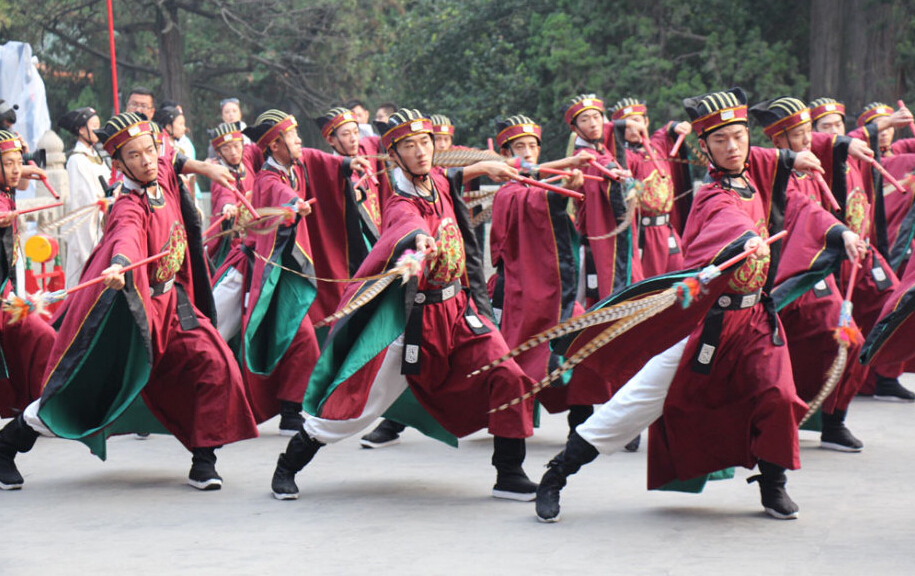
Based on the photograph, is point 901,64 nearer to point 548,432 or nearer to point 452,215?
point 548,432

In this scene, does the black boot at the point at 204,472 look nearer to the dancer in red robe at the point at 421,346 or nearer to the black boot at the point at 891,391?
the dancer in red robe at the point at 421,346

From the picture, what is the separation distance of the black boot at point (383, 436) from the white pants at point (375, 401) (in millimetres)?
1367

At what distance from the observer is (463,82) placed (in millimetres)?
18609

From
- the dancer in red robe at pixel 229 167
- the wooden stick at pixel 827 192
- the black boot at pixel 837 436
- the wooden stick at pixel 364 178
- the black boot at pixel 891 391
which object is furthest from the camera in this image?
the dancer in red robe at pixel 229 167

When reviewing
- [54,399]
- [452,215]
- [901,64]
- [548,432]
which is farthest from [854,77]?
[54,399]

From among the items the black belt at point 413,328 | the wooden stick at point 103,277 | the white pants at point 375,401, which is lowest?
the white pants at point 375,401

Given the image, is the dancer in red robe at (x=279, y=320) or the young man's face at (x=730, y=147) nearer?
the young man's face at (x=730, y=147)

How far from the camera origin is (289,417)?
7.36 meters

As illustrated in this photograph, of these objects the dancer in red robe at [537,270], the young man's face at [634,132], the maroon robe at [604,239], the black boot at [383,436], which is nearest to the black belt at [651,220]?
the maroon robe at [604,239]

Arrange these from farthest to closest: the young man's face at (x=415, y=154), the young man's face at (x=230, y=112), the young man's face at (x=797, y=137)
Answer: the young man's face at (x=230, y=112)
the young man's face at (x=797, y=137)
the young man's face at (x=415, y=154)

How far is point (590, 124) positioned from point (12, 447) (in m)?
3.67

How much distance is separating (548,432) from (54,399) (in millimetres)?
2728

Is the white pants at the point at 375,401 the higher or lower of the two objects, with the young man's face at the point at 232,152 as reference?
lower

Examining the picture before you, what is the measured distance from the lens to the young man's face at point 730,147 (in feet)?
16.9
